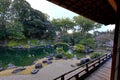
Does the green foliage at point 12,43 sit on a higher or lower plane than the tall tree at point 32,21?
lower

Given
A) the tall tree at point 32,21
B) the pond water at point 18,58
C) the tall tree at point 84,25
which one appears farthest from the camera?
the tall tree at point 84,25

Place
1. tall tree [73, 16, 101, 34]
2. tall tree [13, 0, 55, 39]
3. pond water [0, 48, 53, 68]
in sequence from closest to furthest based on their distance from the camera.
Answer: pond water [0, 48, 53, 68], tall tree [13, 0, 55, 39], tall tree [73, 16, 101, 34]

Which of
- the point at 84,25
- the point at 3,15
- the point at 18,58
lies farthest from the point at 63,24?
the point at 18,58

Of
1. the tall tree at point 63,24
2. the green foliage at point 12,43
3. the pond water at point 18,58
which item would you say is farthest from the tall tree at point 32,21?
the pond water at point 18,58

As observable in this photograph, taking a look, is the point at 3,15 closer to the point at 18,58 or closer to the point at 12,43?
the point at 12,43

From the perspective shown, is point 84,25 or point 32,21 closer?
point 32,21

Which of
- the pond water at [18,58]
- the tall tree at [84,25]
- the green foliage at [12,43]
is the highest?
the tall tree at [84,25]

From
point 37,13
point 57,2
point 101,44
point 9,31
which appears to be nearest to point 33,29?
point 37,13

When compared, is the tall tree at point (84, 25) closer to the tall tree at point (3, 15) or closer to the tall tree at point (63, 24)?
the tall tree at point (63, 24)

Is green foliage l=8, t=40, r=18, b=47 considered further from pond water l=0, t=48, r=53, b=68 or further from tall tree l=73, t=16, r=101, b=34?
tall tree l=73, t=16, r=101, b=34

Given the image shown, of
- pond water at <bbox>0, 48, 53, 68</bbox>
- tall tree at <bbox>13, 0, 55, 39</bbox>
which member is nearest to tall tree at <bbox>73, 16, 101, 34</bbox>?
tall tree at <bbox>13, 0, 55, 39</bbox>

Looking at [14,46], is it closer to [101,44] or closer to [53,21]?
[53,21]

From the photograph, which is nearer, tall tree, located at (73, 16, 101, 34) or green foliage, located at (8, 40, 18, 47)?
green foliage, located at (8, 40, 18, 47)

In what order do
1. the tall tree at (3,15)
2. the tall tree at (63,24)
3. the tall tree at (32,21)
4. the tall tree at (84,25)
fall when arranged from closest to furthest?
the tall tree at (3,15) < the tall tree at (32,21) < the tall tree at (84,25) < the tall tree at (63,24)
